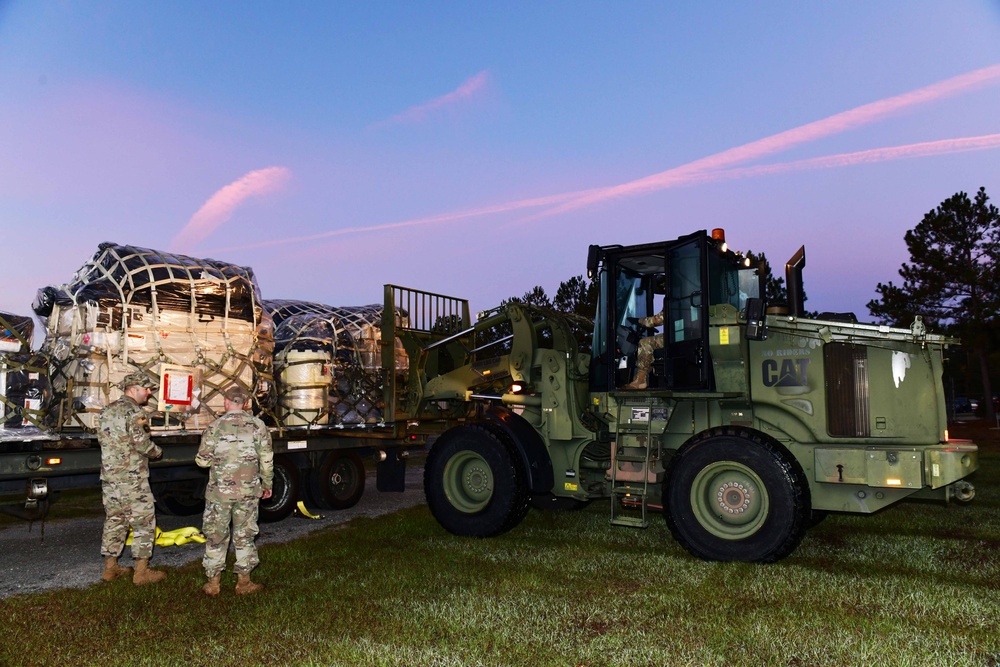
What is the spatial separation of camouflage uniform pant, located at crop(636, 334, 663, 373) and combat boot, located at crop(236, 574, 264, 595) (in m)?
4.41

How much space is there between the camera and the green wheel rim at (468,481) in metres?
8.82

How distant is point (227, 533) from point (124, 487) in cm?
118

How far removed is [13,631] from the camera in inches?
210

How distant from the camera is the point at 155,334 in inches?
321

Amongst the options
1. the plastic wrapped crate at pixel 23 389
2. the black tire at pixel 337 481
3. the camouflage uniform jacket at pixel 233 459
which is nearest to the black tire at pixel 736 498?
the camouflage uniform jacket at pixel 233 459

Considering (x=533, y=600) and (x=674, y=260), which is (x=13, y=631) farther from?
(x=674, y=260)

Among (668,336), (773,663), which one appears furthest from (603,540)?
(773,663)

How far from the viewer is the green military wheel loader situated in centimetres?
682

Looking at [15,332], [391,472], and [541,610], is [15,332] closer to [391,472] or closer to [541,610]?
[391,472]

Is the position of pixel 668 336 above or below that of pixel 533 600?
above

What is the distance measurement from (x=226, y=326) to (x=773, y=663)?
22.3 ft

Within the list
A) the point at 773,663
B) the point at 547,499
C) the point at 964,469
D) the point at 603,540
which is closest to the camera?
the point at 773,663

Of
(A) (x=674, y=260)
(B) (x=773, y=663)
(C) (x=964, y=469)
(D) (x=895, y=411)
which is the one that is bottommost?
(B) (x=773, y=663)

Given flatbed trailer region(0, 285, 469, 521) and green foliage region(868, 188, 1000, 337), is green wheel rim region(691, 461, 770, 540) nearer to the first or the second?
flatbed trailer region(0, 285, 469, 521)
